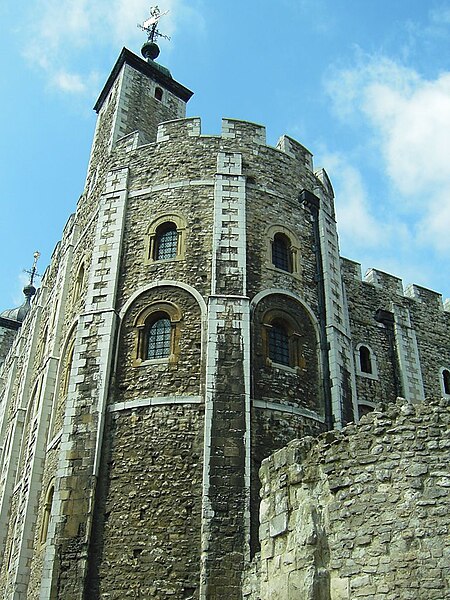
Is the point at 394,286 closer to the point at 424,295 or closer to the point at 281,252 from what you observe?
the point at 424,295

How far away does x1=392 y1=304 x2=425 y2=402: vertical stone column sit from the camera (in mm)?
21562

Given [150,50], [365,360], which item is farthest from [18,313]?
[365,360]

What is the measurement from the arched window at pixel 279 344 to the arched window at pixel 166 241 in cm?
296

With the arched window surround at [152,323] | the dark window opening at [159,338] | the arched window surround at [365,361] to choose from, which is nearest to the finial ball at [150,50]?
the arched window surround at [365,361]

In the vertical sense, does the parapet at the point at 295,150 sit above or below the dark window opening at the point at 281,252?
above

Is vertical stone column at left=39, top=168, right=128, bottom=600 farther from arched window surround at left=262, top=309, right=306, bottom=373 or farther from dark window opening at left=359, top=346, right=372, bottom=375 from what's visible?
dark window opening at left=359, top=346, right=372, bottom=375

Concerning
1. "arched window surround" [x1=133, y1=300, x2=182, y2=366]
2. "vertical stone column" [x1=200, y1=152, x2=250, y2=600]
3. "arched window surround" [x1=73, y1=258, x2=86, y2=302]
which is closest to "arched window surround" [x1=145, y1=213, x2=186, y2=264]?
"vertical stone column" [x1=200, y1=152, x2=250, y2=600]

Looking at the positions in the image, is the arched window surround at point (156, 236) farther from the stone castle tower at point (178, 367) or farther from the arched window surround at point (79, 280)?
the arched window surround at point (79, 280)

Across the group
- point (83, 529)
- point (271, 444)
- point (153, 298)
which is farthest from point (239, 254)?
point (83, 529)

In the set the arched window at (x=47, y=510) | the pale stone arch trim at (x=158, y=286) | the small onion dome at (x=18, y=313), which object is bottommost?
the arched window at (x=47, y=510)

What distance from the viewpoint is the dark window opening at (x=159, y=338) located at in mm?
15812

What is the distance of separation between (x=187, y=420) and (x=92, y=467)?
213 centimetres

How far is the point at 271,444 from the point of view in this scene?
14.7 meters

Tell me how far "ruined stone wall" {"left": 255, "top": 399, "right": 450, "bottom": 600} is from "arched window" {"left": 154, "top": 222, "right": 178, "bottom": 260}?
28.1 feet
